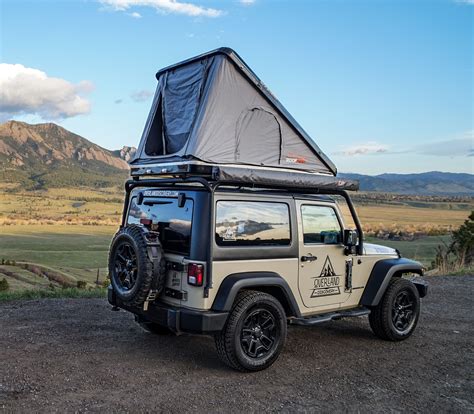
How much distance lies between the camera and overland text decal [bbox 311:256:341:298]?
19.3 ft

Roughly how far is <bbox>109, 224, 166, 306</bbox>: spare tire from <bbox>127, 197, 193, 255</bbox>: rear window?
0.63 feet

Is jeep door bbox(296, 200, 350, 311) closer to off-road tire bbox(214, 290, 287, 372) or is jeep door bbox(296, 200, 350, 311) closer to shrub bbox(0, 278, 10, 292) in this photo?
off-road tire bbox(214, 290, 287, 372)

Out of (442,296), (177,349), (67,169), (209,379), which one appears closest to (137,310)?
(177,349)

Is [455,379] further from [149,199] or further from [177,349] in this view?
[149,199]

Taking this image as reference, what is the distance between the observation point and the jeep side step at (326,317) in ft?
18.6

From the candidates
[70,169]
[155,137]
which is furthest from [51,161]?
[155,137]

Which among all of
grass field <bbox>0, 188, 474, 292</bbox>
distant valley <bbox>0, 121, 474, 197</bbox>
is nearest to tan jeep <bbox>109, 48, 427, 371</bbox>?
grass field <bbox>0, 188, 474, 292</bbox>

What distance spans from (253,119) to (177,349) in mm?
3024

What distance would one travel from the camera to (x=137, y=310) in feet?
18.4

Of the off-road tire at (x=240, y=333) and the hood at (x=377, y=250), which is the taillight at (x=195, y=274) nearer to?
the off-road tire at (x=240, y=333)

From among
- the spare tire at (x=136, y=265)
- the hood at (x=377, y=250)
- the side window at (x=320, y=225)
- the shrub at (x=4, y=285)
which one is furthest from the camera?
the shrub at (x=4, y=285)

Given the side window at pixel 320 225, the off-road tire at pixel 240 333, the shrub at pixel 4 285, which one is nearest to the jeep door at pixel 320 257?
the side window at pixel 320 225

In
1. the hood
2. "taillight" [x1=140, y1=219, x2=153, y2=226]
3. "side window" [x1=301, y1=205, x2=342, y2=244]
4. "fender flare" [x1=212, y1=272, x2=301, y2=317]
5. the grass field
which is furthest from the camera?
the grass field

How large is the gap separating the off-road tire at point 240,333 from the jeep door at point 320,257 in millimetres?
539
